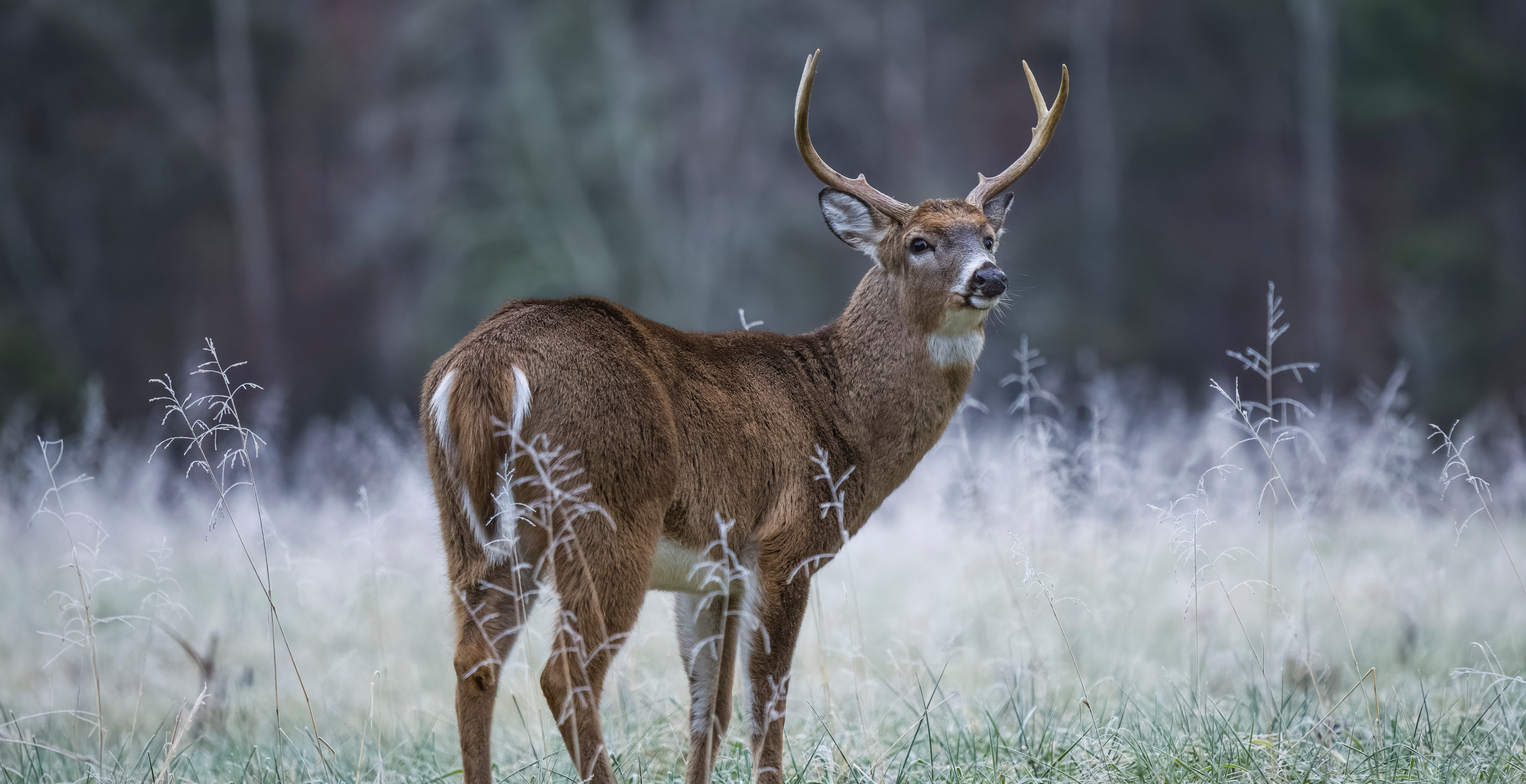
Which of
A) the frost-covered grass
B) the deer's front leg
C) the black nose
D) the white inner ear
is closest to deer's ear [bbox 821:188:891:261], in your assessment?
the white inner ear

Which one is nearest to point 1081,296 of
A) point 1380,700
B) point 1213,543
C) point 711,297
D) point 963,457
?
point 711,297

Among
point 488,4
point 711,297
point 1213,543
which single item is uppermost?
point 488,4

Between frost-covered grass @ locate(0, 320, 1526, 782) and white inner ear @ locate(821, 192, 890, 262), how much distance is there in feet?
2.50

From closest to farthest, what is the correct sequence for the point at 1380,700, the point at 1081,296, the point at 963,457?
1. the point at 1380,700
2. the point at 963,457
3. the point at 1081,296

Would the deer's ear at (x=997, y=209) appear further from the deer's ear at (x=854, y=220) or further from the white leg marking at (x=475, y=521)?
the white leg marking at (x=475, y=521)

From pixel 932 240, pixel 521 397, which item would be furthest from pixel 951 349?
pixel 521 397

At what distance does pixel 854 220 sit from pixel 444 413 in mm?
1878

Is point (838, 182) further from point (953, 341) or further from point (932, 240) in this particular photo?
point (953, 341)

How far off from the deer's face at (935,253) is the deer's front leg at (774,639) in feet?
3.77

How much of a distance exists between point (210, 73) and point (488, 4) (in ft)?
13.6

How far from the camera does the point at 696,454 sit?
3822 mm

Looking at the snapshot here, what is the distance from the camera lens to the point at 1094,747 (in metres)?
3.81

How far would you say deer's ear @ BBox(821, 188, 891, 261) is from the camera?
4680 mm

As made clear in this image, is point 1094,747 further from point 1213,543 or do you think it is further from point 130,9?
point 130,9
